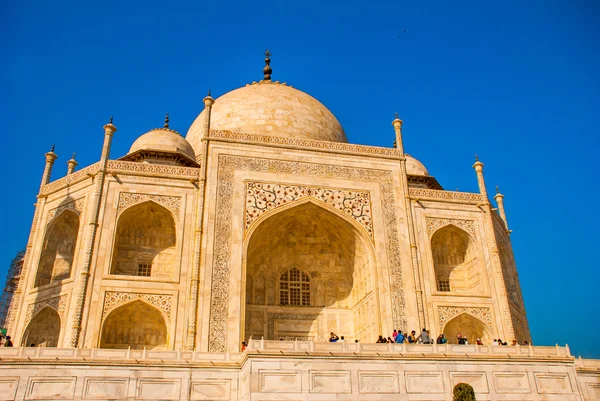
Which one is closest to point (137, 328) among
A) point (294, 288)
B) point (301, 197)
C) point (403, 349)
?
point (294, 288)

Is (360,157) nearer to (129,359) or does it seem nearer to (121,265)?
(121,265)

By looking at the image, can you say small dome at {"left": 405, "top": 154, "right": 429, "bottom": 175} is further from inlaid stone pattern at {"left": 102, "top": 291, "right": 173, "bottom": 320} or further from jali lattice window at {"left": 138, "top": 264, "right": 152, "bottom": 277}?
inlaid stone pattern at {"left": 102, "top": 291, "right": 173, "bottom": 320}

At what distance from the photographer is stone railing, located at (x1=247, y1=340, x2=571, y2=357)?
12820 millimetres

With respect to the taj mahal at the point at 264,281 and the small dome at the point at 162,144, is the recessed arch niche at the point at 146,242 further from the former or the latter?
the small dome at the point at 162,144

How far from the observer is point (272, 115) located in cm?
2200

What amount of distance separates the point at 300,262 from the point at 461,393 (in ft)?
28.5

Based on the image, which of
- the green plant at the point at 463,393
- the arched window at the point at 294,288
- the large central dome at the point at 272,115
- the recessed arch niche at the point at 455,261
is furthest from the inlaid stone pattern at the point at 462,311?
the large central dome at the point at 272,115

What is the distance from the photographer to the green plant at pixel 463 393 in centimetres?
1198

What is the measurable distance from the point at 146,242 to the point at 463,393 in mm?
10571

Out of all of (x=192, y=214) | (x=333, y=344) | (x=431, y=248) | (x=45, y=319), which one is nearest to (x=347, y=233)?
(x=431, y=248)

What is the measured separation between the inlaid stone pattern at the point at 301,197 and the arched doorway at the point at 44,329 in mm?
6277

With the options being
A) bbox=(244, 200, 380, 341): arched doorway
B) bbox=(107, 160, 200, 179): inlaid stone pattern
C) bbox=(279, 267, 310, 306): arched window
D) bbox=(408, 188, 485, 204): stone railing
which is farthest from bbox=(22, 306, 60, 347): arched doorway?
bbox=(408, 188, 485, 204): stone railing

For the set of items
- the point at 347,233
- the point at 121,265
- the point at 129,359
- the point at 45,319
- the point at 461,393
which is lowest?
the point at 461,393

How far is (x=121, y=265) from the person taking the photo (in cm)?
1730
